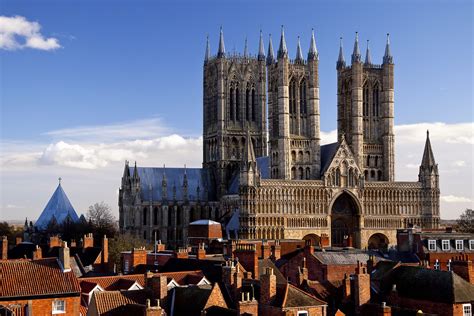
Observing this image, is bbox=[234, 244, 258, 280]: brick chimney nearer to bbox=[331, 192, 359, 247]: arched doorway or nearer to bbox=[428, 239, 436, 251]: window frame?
bbox=[428, 239, 436, 251]: window frame

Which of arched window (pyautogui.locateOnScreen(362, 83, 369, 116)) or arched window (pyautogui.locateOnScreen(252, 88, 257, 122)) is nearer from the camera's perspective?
arched window (pyautogui.locateOnScreen(362, 83, 369, 116))

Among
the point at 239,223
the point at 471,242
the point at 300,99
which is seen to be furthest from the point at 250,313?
the point at 300,99

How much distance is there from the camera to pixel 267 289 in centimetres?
3428

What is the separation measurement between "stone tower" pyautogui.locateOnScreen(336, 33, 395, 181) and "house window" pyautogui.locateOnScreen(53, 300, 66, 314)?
260 ft

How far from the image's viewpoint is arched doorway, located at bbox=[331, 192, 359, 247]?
367ft

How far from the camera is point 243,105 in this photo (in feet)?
423

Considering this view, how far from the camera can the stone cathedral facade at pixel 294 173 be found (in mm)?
107125

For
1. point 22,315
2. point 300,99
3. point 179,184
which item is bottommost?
point 22,315

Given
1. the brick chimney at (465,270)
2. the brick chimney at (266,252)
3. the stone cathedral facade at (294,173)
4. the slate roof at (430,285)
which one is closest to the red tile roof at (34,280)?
the slate roof at (430,285)

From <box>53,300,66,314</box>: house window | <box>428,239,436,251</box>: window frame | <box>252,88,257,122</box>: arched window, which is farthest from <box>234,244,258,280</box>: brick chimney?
<box>252,88,257,122</box>: arched window

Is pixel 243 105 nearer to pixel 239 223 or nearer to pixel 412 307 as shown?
pixel 239 223

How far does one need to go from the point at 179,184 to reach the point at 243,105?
1672 cm

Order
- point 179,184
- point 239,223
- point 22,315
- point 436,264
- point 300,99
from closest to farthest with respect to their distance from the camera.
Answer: point 22,315, point 436,264, point 239,223, point 300,99, point 179,184

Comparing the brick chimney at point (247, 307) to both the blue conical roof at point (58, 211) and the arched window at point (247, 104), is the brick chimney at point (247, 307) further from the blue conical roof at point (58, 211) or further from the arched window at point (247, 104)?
the arched window at point (247, 104)
